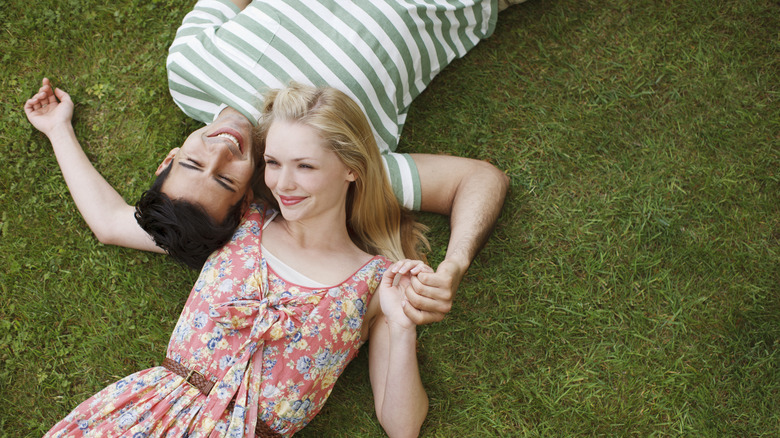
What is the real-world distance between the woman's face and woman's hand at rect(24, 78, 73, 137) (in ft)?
6.68

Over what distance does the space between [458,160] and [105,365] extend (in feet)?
9.89

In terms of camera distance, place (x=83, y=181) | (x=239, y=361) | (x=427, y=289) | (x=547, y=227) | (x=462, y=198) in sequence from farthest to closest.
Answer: (x=547, y=227), (x=83, y=181), (x=462, y=198), (x=239, y=361), (x=427, y=289)

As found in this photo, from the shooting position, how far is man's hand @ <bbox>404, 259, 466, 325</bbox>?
3.07 meters

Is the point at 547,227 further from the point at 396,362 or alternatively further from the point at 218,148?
the point at 218,148

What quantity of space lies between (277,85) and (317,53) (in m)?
0.34

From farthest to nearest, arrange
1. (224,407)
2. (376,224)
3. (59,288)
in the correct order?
1. (59,288)
2. (376,224)
3. (224,407)

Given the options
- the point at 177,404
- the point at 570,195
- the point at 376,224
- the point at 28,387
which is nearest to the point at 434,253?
the point at 376,224

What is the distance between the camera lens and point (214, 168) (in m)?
3.28

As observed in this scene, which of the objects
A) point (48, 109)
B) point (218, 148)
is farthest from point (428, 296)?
point (48, 109)

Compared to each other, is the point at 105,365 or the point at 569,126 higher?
the point at 569,126

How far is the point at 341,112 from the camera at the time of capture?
3.25m

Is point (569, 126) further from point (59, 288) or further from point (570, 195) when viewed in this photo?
point (59, 288)

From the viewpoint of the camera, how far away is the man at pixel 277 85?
10.9 ft

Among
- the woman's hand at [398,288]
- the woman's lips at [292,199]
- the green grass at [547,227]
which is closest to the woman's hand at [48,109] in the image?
the green grass at [547,227]
